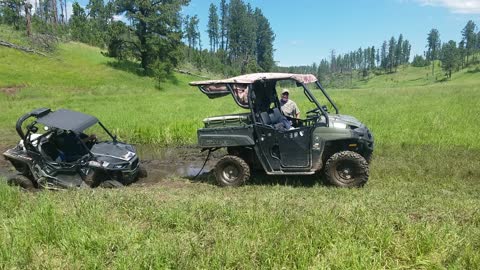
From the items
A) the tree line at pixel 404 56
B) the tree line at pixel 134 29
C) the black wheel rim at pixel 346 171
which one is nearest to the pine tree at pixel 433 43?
the tree line at pixel 404 56

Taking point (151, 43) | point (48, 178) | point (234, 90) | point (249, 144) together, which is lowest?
point (48, 178)

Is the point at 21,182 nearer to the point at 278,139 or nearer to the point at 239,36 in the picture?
the point at 278,139

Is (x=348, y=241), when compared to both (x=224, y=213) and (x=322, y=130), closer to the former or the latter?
(x=224, y=213)

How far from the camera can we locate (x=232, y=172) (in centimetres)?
955

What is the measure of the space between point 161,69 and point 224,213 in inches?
1736

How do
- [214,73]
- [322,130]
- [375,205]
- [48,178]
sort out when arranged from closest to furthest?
1. [375,205]
2. [322,130]
3. [48,178]
4. [214,73]

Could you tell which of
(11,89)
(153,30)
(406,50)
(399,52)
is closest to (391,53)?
(399,52)

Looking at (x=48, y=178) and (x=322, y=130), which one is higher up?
(x=322, y=130)

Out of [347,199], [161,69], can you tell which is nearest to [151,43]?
[161,69]

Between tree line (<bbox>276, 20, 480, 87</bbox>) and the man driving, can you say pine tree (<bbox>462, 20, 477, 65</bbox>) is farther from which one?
the man driving

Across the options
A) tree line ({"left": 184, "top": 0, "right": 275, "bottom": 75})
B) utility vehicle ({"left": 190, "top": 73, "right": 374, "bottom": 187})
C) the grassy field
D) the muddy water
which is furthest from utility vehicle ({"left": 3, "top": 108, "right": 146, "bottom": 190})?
tree line ({"left": 184, "top": 0, "right": 275, "bottom": 75})

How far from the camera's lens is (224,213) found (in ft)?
19.6

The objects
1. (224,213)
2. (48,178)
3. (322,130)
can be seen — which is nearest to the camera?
(224,213)

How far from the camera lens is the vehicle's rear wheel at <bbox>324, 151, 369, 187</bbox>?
838cm
